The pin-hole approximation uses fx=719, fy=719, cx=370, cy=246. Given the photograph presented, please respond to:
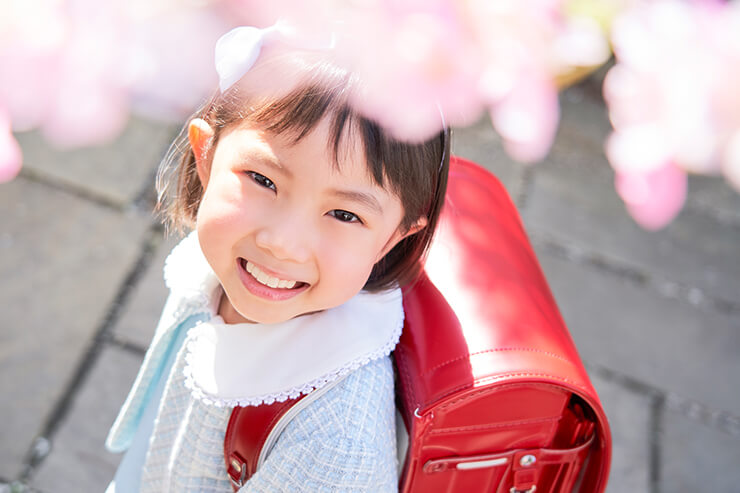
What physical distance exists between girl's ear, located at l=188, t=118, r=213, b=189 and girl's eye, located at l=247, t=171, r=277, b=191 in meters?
0.15

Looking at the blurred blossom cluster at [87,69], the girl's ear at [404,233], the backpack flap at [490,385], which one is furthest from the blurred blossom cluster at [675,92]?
the girl's ear at [404,233]

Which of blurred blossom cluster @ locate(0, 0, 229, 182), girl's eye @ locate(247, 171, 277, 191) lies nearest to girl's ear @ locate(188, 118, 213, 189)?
girl's eye @ locate(247, 171, 277, 191)

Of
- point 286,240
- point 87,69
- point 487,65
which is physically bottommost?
point 487,65

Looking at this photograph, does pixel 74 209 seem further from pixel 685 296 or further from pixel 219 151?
pixel 685 296

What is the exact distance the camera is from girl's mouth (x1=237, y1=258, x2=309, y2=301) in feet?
3.36

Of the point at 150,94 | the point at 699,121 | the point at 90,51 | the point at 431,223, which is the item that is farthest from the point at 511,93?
the point at 431,223

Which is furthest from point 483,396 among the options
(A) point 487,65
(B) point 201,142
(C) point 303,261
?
(A) point 487,65

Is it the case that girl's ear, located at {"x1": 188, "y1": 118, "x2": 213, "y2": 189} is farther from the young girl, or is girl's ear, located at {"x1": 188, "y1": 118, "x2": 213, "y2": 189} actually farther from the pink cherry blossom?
the pink cherry blossom

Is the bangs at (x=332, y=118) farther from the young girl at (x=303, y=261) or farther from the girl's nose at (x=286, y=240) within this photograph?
the girl's nose at (x=286, y=240)

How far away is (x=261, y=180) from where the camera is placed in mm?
984

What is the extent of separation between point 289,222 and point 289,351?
24 cm

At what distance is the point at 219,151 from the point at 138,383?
0.60 metres

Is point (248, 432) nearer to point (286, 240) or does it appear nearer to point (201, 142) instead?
point (286, 240)

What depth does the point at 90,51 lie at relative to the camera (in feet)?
9.50
